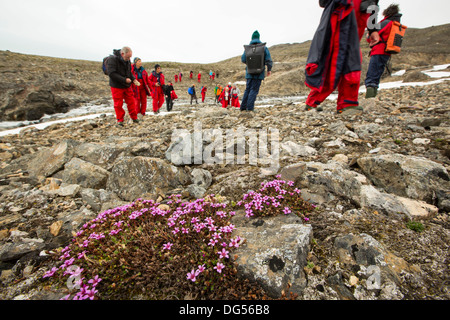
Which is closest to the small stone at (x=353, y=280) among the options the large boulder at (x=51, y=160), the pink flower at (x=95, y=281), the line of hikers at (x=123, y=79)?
the pink flower at (x=95, y=281)

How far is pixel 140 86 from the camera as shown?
33.2ft

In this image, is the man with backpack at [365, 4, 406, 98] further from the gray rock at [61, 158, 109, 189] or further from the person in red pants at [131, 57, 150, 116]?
the person in red pants at [131, 57, 150, 116]

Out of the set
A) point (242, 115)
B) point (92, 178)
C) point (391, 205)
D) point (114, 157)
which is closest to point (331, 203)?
point (391, 205)

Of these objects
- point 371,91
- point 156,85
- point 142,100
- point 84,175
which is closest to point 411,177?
point 371,91

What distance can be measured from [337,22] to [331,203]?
13.9 ft

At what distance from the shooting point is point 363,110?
236 inches

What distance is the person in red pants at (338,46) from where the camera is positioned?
175 inches

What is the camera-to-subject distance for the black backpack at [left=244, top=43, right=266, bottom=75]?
23.9 ft

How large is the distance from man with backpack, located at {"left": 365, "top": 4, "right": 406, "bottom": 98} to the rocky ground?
1442mm

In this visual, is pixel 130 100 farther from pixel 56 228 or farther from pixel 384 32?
pixel 384 32

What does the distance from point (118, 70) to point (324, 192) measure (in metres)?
7.79

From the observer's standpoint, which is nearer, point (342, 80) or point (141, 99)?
point (342, 80)

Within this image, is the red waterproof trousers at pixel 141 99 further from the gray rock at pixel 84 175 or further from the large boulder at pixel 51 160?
the gray rock at pixel 84 175
